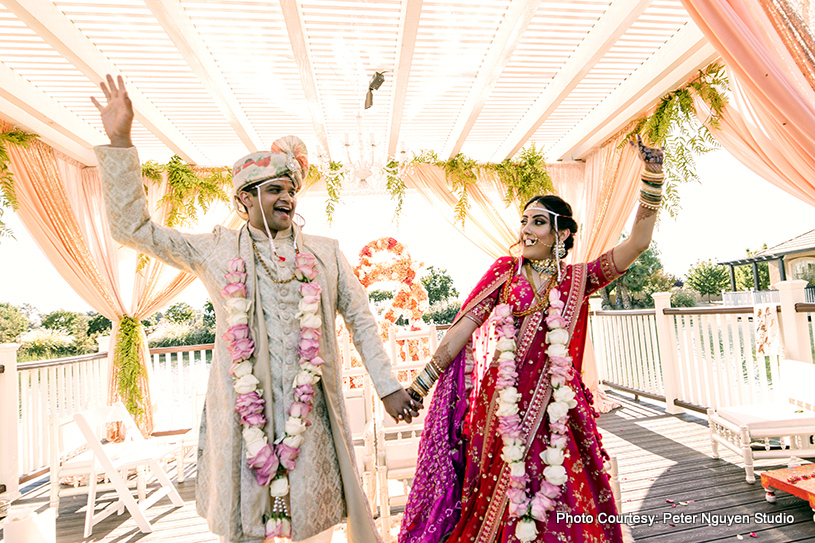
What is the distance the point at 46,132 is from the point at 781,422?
667 cm

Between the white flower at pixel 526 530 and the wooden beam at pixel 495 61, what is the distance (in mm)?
3044

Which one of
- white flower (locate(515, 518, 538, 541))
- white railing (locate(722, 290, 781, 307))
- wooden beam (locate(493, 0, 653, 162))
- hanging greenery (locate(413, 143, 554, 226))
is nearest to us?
white flower (locate(515, 518, 538, 541))

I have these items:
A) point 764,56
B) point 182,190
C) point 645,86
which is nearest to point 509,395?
point 764,56

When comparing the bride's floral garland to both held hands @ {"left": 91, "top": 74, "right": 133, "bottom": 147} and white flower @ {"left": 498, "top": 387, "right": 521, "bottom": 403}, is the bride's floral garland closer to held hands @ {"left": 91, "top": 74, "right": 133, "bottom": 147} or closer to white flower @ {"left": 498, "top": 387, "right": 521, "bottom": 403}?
white flower @ {"left": 498, "top": 387, "right": 521, "bottom": 403}

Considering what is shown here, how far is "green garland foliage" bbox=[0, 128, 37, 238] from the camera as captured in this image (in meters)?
4.06

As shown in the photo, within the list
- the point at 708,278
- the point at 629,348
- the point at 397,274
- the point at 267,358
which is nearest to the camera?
the point at 267,358

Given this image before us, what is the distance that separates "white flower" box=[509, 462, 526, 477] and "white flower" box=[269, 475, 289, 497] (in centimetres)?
92

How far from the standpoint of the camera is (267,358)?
4.84ft

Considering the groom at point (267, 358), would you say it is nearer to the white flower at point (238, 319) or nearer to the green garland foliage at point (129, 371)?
the white flower at point (238, 319)

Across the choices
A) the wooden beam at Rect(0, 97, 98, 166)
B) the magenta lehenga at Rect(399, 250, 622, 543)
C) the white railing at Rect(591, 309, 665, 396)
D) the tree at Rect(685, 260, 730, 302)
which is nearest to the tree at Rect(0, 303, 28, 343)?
the wooden beam at Rect(0, 97, 98, 166)

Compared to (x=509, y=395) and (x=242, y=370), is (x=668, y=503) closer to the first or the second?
(x=509, y=395)

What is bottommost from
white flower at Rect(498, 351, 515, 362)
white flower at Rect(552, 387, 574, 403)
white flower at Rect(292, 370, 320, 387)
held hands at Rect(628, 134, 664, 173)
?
white flower at Rect(552, 387, 574, 403)

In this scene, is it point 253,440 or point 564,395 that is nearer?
point 253,440

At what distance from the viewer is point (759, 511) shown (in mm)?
2629
